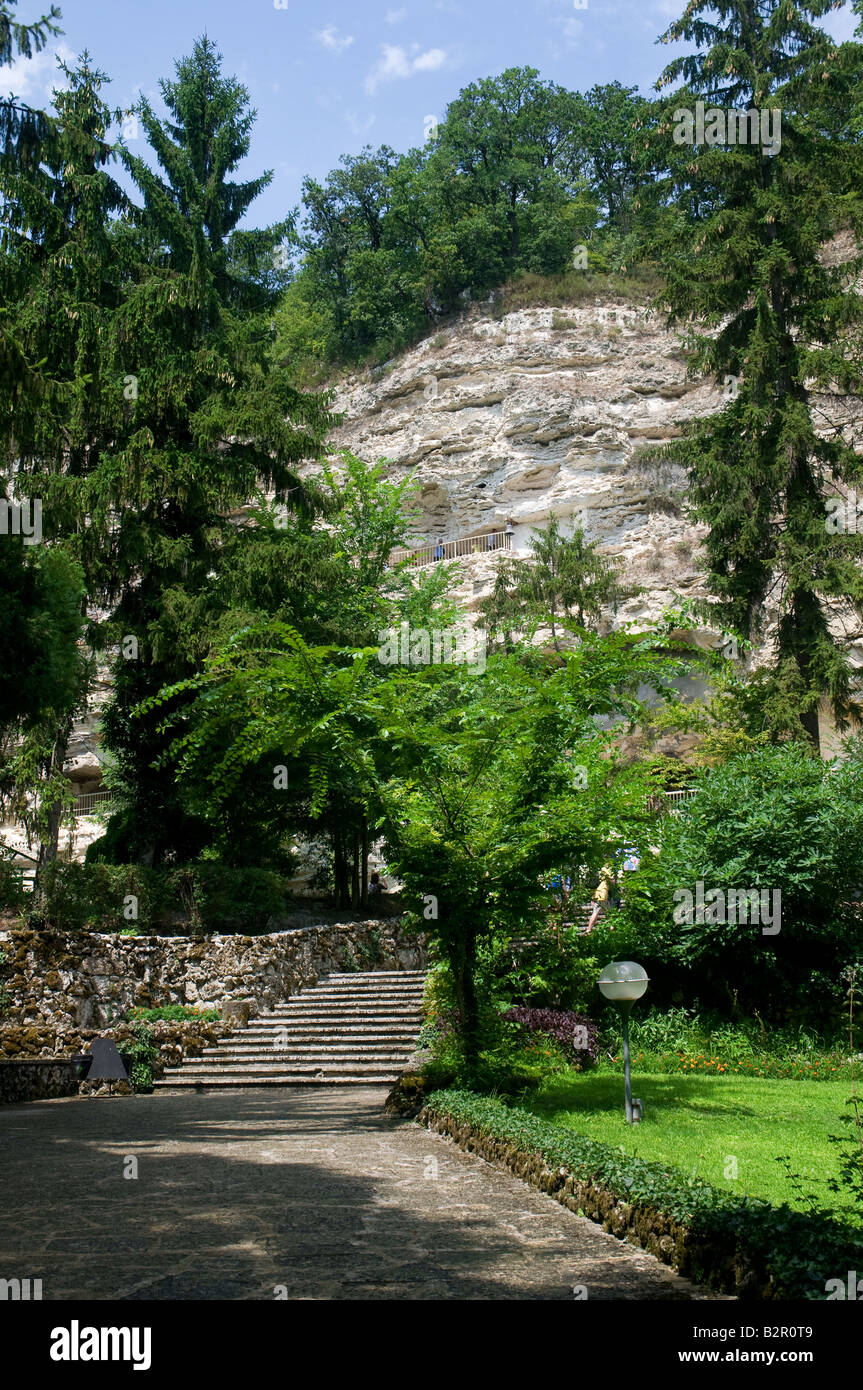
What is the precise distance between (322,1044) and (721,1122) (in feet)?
22.0

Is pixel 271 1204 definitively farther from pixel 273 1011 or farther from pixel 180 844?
pixel 180 844

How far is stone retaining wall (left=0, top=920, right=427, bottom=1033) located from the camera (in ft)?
42.4

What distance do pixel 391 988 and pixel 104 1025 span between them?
14.8ft

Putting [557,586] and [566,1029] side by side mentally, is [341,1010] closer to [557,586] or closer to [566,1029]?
[566,1029]

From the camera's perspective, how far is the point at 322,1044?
13.9 metres

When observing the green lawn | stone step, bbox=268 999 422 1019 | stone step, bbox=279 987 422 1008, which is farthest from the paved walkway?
stone step, bbox=279 987 422 1008

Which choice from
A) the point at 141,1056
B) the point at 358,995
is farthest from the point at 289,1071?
the point at 358,995

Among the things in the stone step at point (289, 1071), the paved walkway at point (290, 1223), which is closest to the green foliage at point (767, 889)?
the stone step at point (289, 1071)

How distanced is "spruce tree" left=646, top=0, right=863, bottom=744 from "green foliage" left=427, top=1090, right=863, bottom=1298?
45.8 feet

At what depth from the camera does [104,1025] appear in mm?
13578

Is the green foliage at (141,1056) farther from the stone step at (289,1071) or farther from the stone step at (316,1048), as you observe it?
the stone step at (316,1048)

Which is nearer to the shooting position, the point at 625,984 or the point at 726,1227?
the point at 726,1227

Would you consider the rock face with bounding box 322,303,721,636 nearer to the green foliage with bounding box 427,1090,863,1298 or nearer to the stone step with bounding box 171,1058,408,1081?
the stone step with bounding box 171,1058,408,1081
